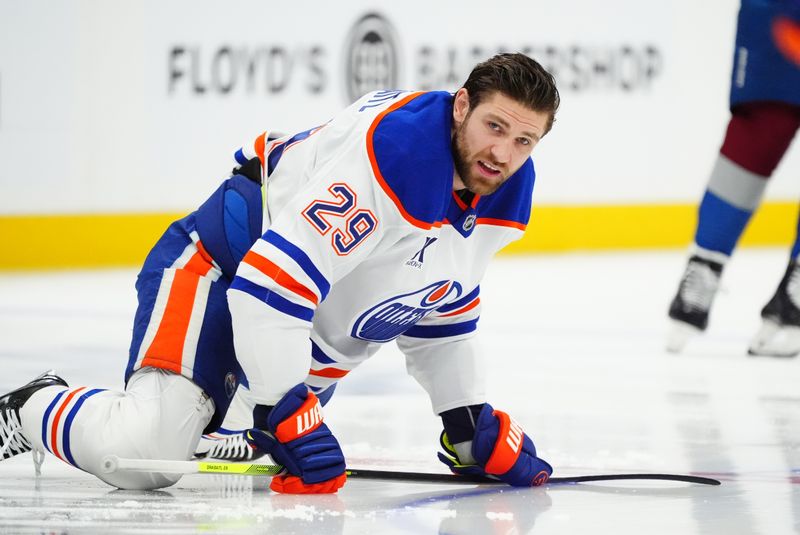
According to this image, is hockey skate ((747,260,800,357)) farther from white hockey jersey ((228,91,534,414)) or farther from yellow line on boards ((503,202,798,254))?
yellow line on boards ((503,202,798,254))

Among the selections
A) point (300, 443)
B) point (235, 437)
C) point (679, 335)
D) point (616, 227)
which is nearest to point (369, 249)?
point (300, 443)

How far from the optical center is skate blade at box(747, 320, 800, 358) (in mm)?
4309

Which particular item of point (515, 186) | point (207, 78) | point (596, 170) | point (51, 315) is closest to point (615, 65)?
point (596, 170)

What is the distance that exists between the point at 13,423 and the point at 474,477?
80 cm

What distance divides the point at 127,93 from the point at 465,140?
4374 mm

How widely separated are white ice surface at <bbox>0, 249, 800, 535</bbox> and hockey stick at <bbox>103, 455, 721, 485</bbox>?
0.11ft

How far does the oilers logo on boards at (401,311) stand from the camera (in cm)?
220

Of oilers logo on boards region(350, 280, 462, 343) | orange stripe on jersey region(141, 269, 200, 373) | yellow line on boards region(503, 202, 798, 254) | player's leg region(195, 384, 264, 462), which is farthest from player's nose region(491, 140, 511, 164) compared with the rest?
yellow line on boards region(503, 202, 798, 254)

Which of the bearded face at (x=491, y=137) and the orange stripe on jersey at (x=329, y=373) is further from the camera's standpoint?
the orange stripe on jersey at (x=329, y=373)

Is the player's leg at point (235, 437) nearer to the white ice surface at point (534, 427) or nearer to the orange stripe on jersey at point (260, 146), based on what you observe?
the white ice surface at point (534, 427)

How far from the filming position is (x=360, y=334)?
2295mm

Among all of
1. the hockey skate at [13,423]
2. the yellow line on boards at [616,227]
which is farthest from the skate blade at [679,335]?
the yellow line on boards at [616,227]

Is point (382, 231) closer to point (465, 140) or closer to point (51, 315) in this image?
point (465, 140)

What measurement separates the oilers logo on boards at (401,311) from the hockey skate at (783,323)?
2.29 metres
